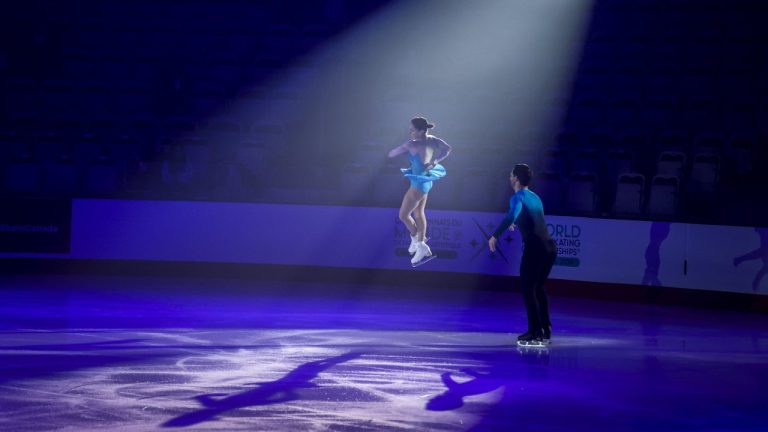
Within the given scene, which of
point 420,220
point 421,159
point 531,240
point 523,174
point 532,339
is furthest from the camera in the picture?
point 420,220

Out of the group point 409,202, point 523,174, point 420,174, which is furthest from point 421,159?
point 523,174

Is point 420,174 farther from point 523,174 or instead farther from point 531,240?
point 531,240

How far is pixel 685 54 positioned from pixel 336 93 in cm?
769

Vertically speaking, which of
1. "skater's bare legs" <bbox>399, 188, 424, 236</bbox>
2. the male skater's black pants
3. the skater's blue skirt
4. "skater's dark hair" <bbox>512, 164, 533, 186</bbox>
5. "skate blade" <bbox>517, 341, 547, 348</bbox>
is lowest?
"skate blade" <bbox>517, 341, 547, 348</bbox>

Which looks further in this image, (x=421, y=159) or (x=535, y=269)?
(x=421, y=159)

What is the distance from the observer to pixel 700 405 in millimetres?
8258

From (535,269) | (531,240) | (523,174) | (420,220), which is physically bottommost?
(535,269)

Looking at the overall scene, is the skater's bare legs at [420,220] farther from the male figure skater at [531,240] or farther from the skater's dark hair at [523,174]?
the skater's dark hair at [523,174]

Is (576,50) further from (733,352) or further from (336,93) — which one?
(733,352)

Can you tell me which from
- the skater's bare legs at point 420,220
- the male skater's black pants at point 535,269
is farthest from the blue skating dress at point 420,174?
the male skater's black pants at point 535,269

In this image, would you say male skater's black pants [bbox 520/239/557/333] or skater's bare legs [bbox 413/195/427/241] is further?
skater's bare legs [bbox 413/195/427/241]

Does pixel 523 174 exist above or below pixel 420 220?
above

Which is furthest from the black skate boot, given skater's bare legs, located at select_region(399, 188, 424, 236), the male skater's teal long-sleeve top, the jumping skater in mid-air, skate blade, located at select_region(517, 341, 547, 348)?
skater's bare legs, located at select_region(399, 188, 424, 236)

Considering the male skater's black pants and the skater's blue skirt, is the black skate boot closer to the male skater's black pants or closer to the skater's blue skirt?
the male skater's black pants
